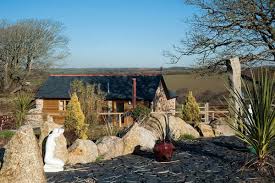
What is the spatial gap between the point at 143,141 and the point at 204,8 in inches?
379

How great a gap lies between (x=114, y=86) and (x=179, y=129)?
61.5 feet

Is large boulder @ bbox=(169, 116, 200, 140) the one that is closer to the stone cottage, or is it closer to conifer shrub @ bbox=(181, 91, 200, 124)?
conifer shrub @ bbox=(181, 91, 200, 124)

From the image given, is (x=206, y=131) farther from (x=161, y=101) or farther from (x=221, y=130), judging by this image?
(x=161, y=101)

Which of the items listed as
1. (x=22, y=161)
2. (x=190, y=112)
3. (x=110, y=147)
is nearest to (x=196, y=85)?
(x=190, y=112)

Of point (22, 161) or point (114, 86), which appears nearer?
point (22, 161)

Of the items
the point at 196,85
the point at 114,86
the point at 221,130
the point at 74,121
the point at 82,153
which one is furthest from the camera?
the point at 196,85

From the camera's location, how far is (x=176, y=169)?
22.8ft

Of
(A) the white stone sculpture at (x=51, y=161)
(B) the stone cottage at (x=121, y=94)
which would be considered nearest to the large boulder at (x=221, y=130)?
(A) the white stone sculpture at (x=51, y=161)

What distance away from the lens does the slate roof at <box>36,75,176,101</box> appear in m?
28.0

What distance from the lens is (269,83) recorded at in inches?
268

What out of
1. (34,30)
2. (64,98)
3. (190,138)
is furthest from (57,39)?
(190,138)

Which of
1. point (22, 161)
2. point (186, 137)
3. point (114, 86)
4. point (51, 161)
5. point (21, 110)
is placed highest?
point (114, 86)

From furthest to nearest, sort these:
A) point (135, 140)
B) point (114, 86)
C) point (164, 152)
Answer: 1. point (114, 86)
2. point (135, 140)
3. point (164, 152)

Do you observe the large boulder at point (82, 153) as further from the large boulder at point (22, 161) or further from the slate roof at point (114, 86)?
the slate roof at point (114, 86)
